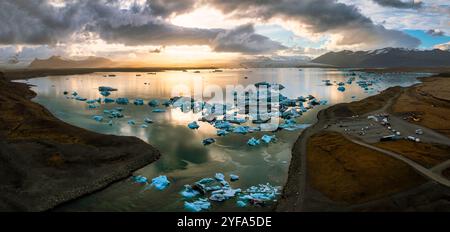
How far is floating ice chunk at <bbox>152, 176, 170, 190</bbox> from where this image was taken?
28.4m

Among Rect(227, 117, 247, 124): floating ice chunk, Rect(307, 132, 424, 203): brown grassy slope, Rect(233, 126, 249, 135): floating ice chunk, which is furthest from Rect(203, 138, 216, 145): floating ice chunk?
Rect(307, 132, 424, 203): brown grassy slope

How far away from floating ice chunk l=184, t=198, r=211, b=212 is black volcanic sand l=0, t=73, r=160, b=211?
840cm

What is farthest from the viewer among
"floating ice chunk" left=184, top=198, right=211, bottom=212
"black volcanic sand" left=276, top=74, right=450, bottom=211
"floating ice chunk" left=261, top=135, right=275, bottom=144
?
"floating ice chunk" left=261, top=135, right=275, bottom=144

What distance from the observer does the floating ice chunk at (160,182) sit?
1118 inches

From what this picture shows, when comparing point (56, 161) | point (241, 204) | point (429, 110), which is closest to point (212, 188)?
point (241, 204)

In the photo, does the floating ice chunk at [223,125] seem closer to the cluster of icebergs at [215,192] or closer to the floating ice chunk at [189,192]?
the cluster of icebergs at [215,192]

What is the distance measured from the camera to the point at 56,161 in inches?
1216

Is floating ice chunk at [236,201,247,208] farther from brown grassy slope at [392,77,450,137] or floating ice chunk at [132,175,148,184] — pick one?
brown grassy slope at [392,77,450,137]

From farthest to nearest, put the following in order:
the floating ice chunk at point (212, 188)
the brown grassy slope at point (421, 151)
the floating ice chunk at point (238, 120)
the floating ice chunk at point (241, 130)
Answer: the floating ice chunk at point (238, 120) → the floating ice chunk at point (241, 130) → the brown grassy slope at point (421, 151) → the floating ice chunk at point (212, 188)

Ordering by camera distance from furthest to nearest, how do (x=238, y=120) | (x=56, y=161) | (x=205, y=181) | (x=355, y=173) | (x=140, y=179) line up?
(x=238, y=120) → (x=56, y=161) → (x=140, y=179) → (x=355, y=173) → (x=205, y=181)

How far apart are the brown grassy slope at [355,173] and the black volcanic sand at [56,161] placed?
55.9 feet

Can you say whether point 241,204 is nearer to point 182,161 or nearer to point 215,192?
point 215,192

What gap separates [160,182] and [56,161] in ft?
33.5

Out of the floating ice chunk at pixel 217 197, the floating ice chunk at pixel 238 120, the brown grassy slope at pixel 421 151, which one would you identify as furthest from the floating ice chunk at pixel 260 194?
the floating ice chunk at pixel 238 120
